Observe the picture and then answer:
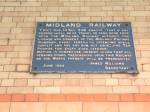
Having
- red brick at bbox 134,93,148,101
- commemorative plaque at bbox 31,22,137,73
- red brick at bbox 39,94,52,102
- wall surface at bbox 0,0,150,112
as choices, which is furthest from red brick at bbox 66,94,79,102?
red brick at bbox 134,93,148,101

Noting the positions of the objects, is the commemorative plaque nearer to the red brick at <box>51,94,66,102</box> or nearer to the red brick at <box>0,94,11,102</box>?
the red brick at <box>51,94,66,102</box>

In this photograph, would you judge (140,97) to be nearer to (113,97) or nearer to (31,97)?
(113,97)

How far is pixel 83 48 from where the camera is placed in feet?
17.5

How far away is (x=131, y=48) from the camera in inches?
211

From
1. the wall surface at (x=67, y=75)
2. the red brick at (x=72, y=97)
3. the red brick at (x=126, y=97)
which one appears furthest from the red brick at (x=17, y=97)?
the red brick at (x=126, y=97)

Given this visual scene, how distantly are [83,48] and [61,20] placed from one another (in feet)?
2.42

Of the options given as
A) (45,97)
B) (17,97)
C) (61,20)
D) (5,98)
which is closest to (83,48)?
(61,20)

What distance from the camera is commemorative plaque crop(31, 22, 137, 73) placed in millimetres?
5137

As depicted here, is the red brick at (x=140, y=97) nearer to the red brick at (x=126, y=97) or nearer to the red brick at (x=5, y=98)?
the red brick at (x=126, y=97)

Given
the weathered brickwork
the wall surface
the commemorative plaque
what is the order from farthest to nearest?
the commemorative plaque → the weathered brickwork → the wall surface

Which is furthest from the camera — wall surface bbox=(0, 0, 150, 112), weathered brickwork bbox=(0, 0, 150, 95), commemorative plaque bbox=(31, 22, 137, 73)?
commemorative plaque bbox=(31, 22, 137, 73)

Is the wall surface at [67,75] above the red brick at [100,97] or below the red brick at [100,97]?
above

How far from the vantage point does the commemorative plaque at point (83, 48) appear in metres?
5.14

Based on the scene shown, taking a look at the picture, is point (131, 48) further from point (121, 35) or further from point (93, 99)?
point (93, 99)
